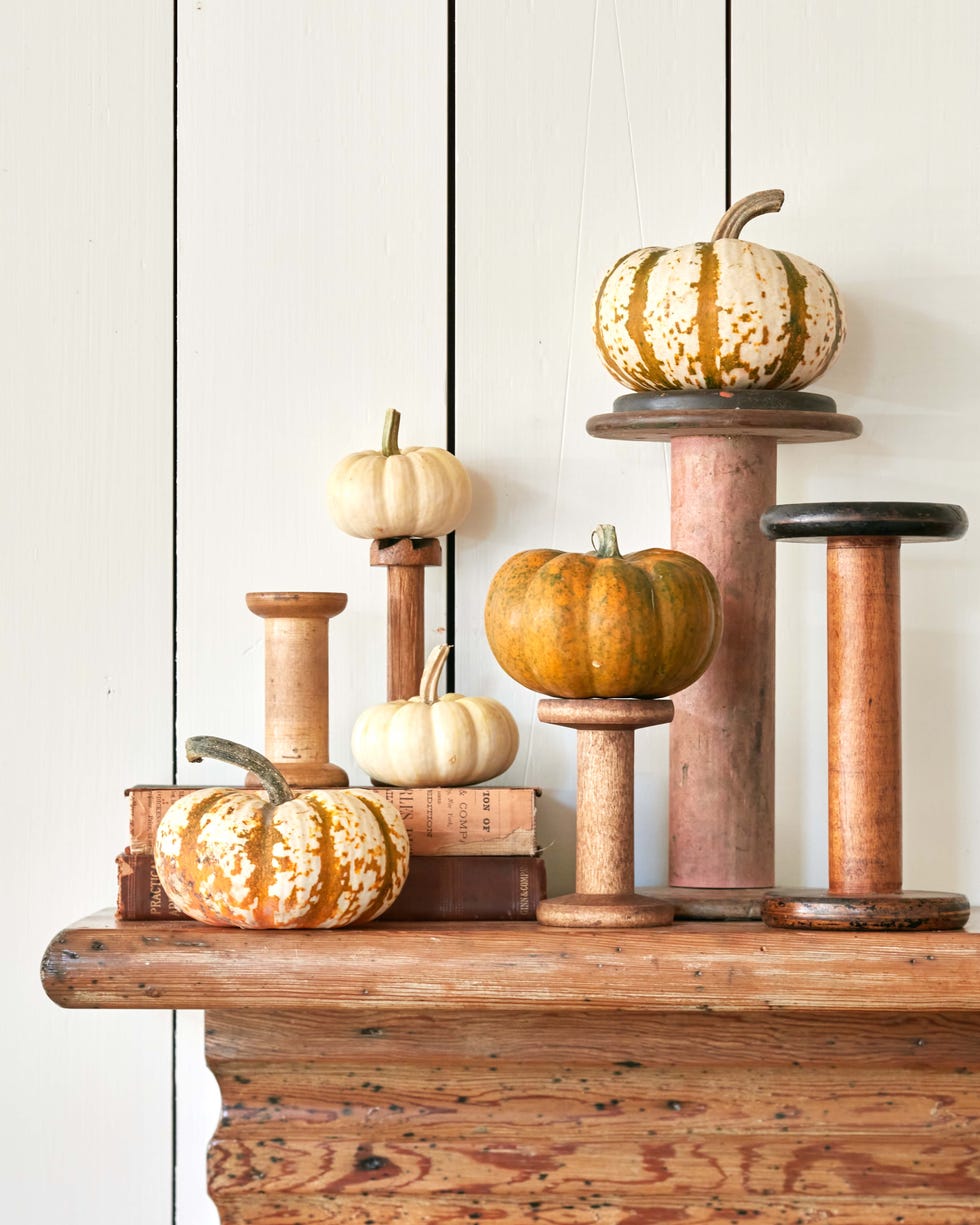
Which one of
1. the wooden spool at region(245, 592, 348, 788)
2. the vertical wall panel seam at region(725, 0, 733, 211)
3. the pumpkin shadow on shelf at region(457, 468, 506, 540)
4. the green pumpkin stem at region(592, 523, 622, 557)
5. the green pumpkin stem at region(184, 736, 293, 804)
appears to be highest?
the vertical wall panel seam at region(725, 0, 733, 211)

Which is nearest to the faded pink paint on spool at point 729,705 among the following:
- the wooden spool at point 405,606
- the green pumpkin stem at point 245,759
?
the wooden spool at point 405,606

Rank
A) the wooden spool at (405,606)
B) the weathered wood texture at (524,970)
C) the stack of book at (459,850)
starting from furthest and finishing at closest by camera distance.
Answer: the wooden spool at (405,606), the stack of book at (459,850), the weathered wood texture at (524,970)

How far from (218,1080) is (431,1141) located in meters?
0.16

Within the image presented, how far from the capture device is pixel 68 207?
129cm

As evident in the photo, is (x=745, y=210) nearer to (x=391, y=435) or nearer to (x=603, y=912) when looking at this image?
(x=391, y=435)

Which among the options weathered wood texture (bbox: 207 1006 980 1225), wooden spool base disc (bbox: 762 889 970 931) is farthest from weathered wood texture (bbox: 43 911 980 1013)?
weathered wood texture (bbox: 207 1006 980 1225)

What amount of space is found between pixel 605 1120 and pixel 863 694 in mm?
361

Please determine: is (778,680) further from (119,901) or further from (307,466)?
(119,901)

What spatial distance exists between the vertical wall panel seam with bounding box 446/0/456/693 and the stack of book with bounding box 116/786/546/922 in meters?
0.18

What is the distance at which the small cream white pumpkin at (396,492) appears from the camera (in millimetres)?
1183

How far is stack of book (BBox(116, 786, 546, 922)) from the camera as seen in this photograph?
1.10m

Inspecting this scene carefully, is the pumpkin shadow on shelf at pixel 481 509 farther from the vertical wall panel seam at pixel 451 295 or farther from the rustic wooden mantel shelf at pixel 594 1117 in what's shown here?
the rustic wooden mantel shelf at pixel 594 1117

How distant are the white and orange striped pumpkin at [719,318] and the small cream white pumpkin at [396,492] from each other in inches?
6.4

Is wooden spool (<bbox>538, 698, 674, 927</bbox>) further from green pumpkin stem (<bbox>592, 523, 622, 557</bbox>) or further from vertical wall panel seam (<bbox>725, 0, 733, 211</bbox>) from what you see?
vertical wall panel seam (<bbox>725, 0, 733, 211</bbox>)
